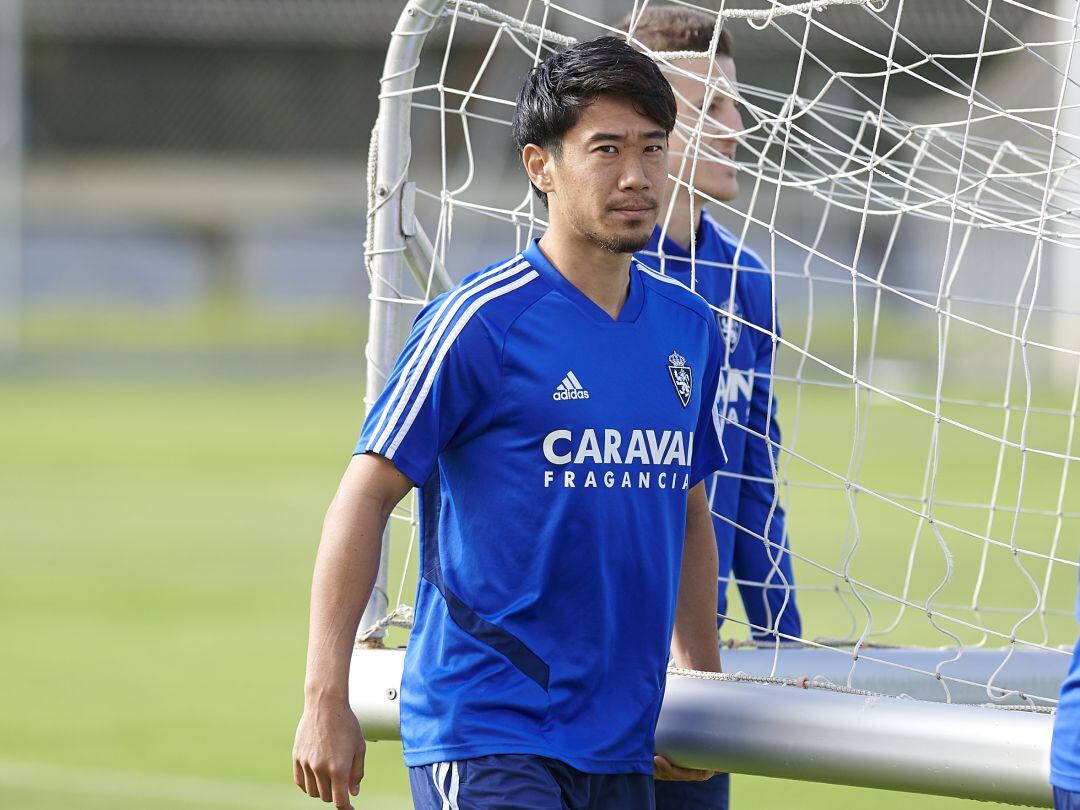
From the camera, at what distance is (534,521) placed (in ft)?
8.15

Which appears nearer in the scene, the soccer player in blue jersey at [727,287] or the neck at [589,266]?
the neck at [589,266]

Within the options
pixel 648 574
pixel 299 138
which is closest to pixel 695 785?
pixel 648 574

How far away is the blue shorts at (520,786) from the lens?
237 cm

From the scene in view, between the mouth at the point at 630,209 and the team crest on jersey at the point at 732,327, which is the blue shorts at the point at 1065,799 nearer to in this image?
the mouth at the point at 630,209

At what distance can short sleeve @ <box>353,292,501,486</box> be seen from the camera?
2.42 meters

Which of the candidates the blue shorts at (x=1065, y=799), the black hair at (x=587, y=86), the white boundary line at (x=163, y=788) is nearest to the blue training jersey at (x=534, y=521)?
the black hair at (x=587, y=86)

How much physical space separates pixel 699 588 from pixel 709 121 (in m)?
1.16

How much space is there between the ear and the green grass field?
2992 millimetres

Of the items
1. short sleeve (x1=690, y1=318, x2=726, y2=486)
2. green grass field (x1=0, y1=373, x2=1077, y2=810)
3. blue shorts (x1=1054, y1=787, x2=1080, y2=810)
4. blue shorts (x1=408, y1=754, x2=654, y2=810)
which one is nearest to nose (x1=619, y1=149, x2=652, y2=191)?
short sleeve (x1=690, y1=318, x2=726, y2=486)

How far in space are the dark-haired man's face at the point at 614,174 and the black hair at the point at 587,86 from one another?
2cm

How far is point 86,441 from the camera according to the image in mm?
16156

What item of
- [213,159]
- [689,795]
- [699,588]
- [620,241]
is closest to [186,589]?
[689,795]

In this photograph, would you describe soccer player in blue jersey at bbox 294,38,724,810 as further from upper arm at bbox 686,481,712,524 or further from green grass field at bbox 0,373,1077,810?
green grass field at bbox 0,373,1077,810

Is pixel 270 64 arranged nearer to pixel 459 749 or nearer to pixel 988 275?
pixel 988 275
